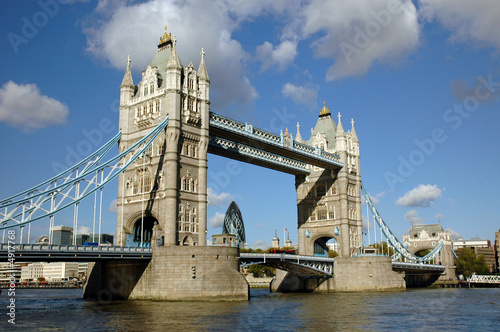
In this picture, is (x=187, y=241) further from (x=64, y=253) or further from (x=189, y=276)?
(x=64, y=253)

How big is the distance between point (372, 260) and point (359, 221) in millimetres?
10910

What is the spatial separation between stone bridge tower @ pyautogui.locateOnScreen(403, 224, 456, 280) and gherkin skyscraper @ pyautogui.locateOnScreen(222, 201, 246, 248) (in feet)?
136

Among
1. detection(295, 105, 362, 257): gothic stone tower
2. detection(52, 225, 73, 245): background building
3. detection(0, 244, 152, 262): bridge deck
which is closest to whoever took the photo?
detection(0, 244, 152, 262): bridge deck

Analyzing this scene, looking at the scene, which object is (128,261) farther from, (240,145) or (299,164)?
(299,164)

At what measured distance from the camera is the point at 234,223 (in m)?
139

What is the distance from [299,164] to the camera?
80812mm

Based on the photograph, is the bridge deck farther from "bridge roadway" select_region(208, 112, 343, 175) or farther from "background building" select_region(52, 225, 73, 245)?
"background building" select_region(52, 225, 73, 245)

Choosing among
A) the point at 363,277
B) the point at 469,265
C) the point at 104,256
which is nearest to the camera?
the point at 104,256

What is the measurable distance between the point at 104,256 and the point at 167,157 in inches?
494

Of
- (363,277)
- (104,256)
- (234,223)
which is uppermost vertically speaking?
(234,223)

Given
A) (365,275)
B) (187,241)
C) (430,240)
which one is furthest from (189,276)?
(430,240)

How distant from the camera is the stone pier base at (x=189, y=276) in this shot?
4778 cm

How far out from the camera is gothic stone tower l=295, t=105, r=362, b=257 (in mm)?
80438

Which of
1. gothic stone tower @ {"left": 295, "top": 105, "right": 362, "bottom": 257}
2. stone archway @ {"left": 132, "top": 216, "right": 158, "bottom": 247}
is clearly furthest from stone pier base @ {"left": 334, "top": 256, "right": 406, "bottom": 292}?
stone archway @ {"left": 132, "top": 216, "right": 158, "bottom": 247}
